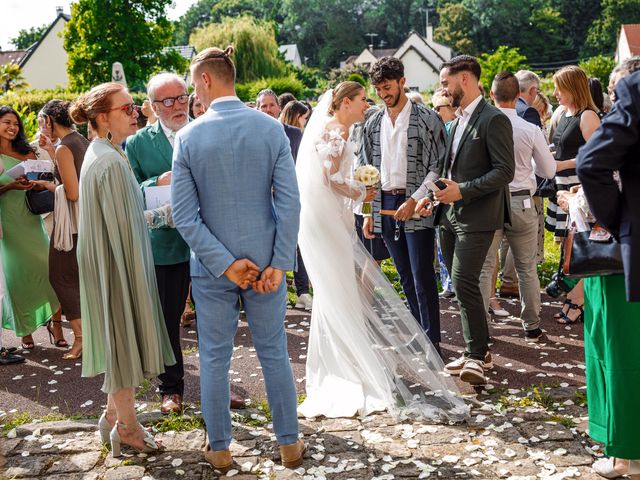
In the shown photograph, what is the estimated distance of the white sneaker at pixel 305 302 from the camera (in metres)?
8.08

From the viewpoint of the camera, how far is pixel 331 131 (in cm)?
549

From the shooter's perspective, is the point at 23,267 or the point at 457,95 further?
the point at 23,267

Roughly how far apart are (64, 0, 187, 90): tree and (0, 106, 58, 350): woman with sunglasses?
38.2 metres

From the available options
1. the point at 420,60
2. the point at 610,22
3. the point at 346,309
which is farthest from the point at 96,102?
the point at 610,22

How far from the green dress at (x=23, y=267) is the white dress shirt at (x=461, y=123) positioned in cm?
401

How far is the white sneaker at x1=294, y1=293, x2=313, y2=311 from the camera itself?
808 cm

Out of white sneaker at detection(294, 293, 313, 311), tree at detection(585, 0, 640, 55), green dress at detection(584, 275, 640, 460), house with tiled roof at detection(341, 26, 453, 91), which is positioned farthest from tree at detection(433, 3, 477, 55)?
green dress at detection(584, 275, 640, 460)

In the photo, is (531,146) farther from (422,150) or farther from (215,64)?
(215,64)

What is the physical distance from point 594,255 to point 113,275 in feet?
8.81

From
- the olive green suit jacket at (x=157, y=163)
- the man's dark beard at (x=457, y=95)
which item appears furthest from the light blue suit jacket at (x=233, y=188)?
the man's dark beard at (x=457, y=95)

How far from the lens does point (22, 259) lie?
6.95m

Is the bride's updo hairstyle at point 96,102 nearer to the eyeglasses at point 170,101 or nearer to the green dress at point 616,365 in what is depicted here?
the eyeglasses at point 170,101

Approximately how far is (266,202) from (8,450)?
7.65ft

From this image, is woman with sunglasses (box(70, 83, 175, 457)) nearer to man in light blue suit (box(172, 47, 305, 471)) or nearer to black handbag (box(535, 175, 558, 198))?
man in light blue suit (box(172, 47, 305, 471))
